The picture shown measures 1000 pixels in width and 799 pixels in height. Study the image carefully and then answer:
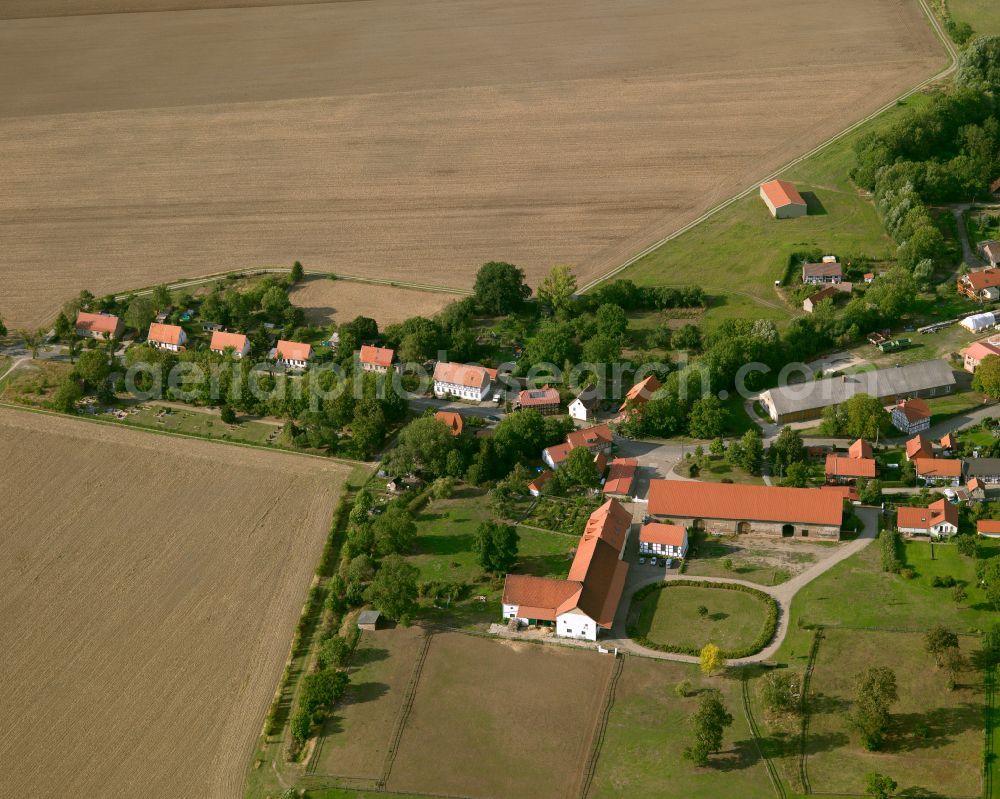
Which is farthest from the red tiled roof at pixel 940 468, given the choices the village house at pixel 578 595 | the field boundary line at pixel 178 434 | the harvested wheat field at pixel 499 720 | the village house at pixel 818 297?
the field boundary line at pixel 178 434

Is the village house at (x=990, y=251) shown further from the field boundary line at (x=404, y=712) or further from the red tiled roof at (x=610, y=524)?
the field boundary line at (x=404, y=712)

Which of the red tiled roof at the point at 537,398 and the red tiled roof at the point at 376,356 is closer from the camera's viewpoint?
the red tiled roof at the point at 537,398

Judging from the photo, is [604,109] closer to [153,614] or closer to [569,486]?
[569,486]

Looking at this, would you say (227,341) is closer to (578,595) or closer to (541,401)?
(541,401)

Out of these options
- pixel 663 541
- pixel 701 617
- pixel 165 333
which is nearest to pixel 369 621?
pixel 663 541

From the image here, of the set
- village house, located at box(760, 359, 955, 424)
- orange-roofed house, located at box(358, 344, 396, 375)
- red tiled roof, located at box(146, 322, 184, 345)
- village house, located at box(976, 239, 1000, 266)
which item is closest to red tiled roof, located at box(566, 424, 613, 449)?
village house, located at box(760, 359, 955, 424)

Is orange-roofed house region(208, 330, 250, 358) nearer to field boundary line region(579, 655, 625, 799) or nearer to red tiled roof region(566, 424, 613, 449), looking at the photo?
red tiled roof region(566, 424, 613, 449)
